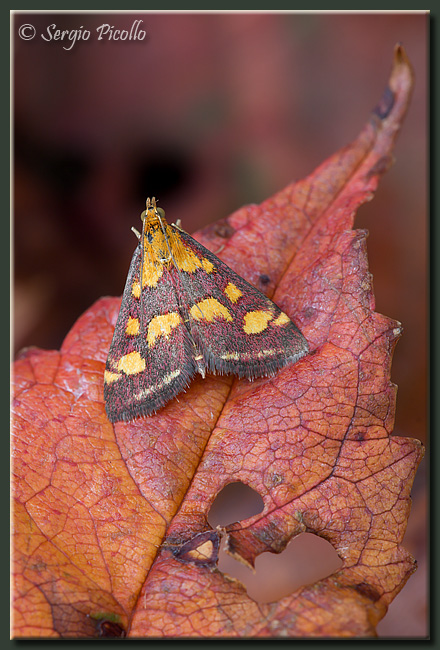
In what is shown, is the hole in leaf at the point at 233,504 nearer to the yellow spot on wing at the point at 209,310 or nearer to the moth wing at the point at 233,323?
the moth wing at the point at 233,323

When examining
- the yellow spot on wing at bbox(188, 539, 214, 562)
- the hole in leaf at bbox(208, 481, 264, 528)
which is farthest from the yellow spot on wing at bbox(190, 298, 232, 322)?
the yellow spot on wing at bbox(188, 539, 214, 562)

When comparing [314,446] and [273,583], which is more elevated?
[314,446]

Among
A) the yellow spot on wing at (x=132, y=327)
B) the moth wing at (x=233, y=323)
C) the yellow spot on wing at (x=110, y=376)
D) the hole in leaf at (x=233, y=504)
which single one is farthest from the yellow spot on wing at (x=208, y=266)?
the hole in leaf at (x=233, y=504)

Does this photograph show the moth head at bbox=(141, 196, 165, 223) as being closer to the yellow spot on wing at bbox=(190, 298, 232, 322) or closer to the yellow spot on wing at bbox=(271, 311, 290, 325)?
the yellow spot on wing at bbox=(190, 298, 232, 322)

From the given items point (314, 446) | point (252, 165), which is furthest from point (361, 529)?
point (252, 165)

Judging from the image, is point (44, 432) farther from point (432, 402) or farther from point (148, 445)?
point (432, 402)

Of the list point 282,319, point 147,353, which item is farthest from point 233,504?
point 282,319
